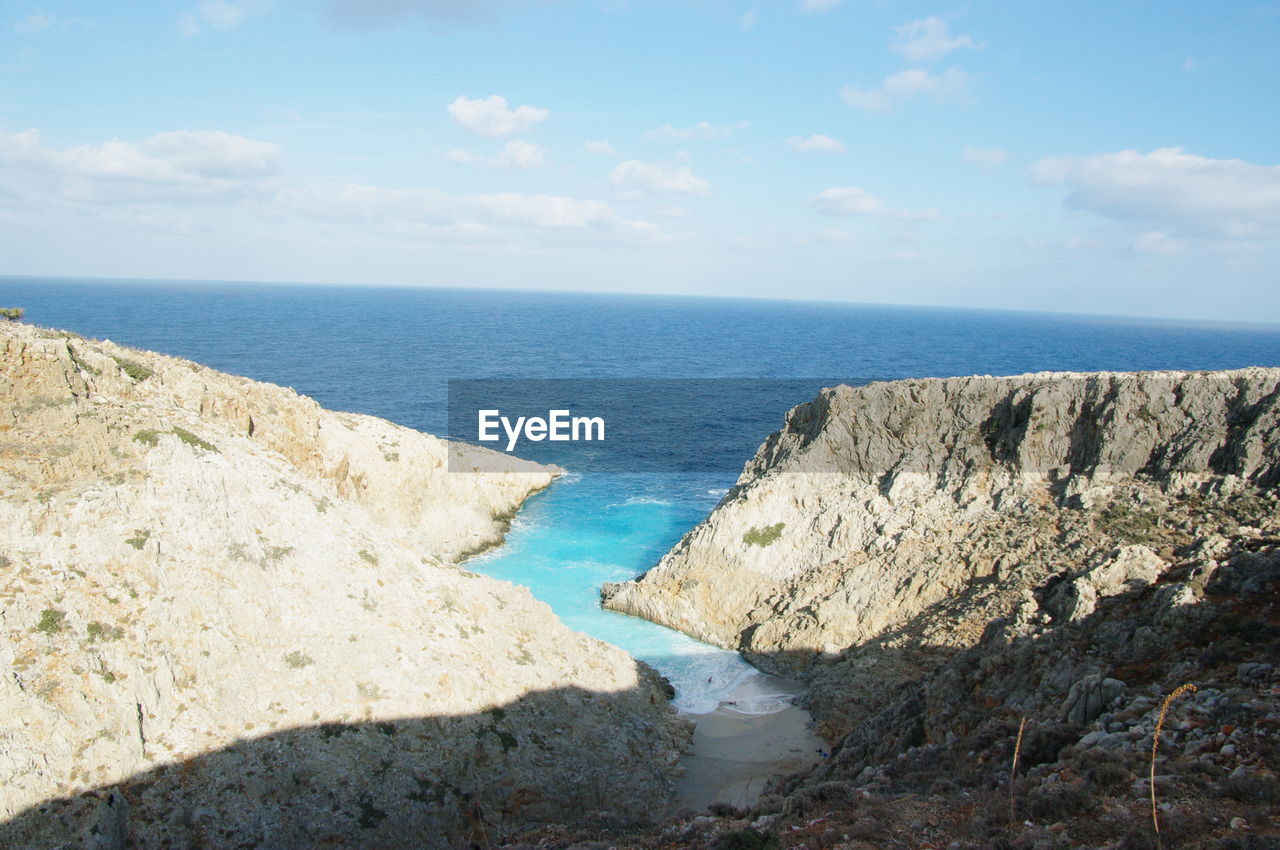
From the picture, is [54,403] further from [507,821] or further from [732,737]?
[732,737]

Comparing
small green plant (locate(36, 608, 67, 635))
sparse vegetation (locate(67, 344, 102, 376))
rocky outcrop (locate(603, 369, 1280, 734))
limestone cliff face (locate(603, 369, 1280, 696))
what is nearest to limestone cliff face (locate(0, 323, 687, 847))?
small green plant (locate(36, 608, 67, 635))

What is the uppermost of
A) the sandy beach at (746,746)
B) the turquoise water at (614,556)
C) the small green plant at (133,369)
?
the small green plant at (133,369)

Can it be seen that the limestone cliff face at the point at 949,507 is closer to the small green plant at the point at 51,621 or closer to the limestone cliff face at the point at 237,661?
the limestone cliff face at the point at 237,661

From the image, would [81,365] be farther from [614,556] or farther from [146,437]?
[614,556]

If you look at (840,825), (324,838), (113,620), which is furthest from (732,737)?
(113,620)

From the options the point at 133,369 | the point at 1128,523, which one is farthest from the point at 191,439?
the point at 1128,523
